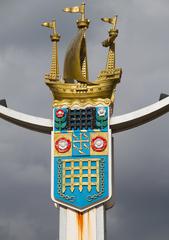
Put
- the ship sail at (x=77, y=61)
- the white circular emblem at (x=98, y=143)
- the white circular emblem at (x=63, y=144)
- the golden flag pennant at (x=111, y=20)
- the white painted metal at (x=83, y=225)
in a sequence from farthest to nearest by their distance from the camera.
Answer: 1. the golden flag pennant at (x=111, y=20)
2. the ship sail at (x=77, y=61)
3. the white circular emblem at (x=63, y=144)
4. the white circular emblem at (x=98, y=143)
5. the white painted metal at (x=83, y=225)

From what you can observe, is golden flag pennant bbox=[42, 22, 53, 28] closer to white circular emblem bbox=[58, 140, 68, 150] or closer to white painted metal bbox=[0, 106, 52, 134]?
white painted metal bbox=[0, 106, 52, 134]

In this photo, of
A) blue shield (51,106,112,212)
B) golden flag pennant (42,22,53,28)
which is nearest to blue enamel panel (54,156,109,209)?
blue shield (51,106,112,212)

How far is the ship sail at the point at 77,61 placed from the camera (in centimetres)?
2580

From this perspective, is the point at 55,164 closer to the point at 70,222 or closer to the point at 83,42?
the point at 70,222

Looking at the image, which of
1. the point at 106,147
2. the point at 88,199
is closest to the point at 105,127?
the point at 106,147

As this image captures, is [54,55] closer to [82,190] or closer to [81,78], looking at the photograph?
[81,78]

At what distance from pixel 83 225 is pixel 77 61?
5054 mm

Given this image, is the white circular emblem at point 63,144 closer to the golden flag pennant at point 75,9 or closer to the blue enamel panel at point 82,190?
the blue enamel panel at point 82,190

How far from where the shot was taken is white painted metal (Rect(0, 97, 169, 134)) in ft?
82.2

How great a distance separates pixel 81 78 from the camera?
25.7 metres

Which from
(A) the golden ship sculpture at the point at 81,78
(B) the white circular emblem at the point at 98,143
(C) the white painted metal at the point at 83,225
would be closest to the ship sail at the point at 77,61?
(A) the golden ship sculpture at the point at 81,78

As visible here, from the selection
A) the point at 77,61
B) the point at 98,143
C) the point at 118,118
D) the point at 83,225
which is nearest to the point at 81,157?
the point at 98,143

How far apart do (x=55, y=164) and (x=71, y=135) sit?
100 cm

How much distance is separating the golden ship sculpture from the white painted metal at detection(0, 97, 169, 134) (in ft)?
2.19
